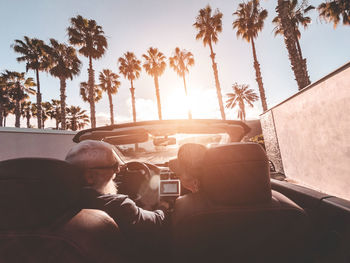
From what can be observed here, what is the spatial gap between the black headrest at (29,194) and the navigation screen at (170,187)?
5.59ft

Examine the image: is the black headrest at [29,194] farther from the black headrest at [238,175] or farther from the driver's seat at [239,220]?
the black headrest at [238,175]

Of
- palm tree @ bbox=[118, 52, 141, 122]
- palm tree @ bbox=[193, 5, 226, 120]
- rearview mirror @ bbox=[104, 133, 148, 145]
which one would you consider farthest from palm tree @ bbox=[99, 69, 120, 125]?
rearview mirror @ bbox=[104, 133, 148, 145]

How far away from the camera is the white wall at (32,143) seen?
7.55 m

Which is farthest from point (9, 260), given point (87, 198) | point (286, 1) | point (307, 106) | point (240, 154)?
point (286, 1)

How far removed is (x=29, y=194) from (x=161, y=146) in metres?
2.32

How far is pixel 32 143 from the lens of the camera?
8.31 metres

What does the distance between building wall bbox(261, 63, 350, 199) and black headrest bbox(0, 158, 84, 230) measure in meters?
6.34

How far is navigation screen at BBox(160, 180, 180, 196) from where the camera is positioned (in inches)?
101

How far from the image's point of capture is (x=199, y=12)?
18844 mm

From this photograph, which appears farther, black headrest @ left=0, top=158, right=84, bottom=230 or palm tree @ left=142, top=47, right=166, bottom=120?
palm tree @ left=142, top=47, right=166, bottom=120

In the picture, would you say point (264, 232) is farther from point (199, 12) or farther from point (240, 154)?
point (199, 12)

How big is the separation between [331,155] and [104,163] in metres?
6.55

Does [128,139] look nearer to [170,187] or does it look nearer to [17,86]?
[170,187]

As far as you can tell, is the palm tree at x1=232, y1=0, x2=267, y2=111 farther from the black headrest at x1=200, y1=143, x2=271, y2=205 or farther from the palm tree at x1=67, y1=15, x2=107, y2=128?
the black headrest at x1=200, y1=143, x2=271, y2=205
